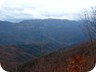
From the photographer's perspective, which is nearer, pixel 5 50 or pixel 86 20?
pixel 86 20

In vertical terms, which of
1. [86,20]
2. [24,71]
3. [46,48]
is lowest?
[46,48]

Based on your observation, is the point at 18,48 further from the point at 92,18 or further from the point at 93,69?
the point at 93,69

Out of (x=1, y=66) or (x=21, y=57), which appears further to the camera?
(x=21, y=57)

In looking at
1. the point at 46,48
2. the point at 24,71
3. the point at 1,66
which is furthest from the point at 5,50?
the point at 1,66

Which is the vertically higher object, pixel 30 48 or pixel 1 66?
pixel 1 66

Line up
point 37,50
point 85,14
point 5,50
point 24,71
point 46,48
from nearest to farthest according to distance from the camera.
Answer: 1. point 85,14
2. point 24,71
3. point 5,50
4. point 37,50
5. point 46,48

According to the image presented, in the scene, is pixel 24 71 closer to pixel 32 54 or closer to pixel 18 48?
pixel 32 54

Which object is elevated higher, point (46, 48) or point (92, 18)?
point (92, 18)

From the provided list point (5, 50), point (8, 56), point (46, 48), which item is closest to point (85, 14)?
point (8, 56)

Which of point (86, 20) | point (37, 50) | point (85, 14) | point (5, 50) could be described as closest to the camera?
point (85, 14)
